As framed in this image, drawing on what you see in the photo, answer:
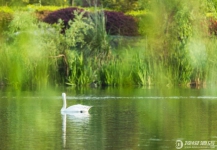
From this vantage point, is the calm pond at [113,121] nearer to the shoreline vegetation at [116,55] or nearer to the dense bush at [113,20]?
the shoreline vegetation at [116,55]

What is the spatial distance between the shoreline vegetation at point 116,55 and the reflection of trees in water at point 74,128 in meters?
10.8

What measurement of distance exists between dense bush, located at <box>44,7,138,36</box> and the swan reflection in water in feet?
71.3

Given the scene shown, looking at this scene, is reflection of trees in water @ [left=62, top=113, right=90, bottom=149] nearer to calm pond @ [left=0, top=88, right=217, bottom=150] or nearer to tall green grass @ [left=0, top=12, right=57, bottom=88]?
calm pond @ [left=0, top=88, right=217, bottom=150]

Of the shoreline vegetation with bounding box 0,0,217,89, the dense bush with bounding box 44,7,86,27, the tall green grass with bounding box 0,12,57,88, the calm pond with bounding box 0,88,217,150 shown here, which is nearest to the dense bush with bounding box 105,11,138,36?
the dense bush with bounding box 44,7,86,27

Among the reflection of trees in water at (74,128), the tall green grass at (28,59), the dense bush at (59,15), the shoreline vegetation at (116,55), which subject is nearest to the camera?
the reflection of trees in water at (74,128)

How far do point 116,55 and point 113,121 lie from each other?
15.1m

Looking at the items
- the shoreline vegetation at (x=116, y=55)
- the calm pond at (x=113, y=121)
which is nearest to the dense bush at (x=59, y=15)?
the shoreline vegetation at (x=116, y=55)

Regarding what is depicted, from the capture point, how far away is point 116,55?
1355 inches

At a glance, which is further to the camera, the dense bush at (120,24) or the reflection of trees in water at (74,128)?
the dense bush at (120,24)

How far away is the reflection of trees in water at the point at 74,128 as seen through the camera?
51.4 feet

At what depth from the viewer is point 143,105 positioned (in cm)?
2422

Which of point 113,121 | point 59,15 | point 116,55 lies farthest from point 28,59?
point 113,121

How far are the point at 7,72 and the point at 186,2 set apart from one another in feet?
25.5

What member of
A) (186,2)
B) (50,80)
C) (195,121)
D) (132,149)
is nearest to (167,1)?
(186,2)
